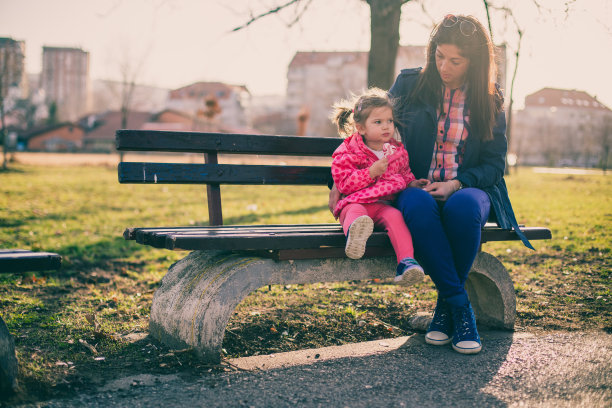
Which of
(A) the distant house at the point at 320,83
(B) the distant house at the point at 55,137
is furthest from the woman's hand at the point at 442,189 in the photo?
(B) the distant house at the point at 55,137

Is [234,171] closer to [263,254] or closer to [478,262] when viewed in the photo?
[263,254]

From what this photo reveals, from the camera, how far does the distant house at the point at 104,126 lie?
250 feet

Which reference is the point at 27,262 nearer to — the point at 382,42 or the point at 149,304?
the point at 149,304

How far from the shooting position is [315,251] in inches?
116

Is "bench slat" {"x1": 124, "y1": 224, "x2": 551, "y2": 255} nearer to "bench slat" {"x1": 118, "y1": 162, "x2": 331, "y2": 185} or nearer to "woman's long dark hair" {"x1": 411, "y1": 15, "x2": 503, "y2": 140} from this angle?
"bench slat" {"x1": 118, "y1": 162, "x2": 331, "y2": 185}

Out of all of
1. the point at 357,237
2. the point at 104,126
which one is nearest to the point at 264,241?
the point at 357,237

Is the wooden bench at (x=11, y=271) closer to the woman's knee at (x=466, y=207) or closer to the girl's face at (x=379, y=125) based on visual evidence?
the girl's face at (x=379, y=125)

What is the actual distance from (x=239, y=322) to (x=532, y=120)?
7853 centimetres

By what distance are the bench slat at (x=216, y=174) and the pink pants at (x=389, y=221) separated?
26.8 inches

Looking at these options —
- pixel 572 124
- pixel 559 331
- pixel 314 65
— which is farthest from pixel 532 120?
pixel 559 331

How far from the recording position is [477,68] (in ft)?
11.3

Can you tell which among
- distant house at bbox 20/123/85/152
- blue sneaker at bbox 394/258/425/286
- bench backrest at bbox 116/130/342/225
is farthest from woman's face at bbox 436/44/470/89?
distant house at bbox 20/123/85/152

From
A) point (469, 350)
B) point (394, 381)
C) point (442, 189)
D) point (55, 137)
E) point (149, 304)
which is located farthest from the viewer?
point (55, 137)

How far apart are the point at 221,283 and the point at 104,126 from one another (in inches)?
3254
